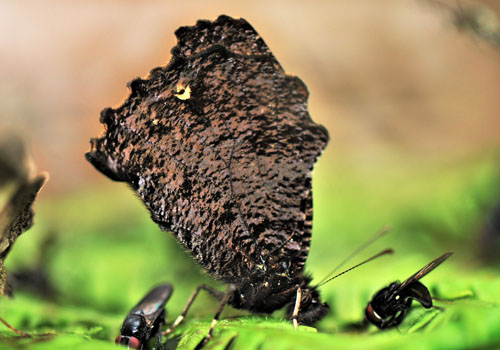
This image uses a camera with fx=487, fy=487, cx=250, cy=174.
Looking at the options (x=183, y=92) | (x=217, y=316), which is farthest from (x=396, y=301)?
(x=183, y=92)

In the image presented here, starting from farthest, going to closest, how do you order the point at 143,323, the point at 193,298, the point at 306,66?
the point at 306,66, the point at 193,298, the point at 143,323

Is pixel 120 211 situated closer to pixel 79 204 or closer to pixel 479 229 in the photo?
pixel 79 204

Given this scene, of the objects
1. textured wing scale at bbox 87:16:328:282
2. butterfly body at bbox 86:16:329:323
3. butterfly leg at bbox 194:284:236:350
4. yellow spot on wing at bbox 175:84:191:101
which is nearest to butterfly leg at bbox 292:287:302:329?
butterfly body at bbox 86:16:329:323

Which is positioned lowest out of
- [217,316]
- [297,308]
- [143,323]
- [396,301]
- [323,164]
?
[143,323]

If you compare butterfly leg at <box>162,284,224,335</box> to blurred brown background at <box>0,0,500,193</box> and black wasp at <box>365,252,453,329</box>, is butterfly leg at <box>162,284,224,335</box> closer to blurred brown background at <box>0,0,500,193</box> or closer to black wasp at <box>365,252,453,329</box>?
black wasp at <box>365,252,453,329</box>

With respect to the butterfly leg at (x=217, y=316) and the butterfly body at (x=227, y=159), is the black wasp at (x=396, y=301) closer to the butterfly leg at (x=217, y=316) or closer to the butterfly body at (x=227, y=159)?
the butterfly body at (x=227, y=159)

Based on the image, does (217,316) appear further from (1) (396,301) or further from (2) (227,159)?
(1) (396,301)

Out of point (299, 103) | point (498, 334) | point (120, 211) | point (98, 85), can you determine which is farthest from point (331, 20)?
point (498, 334)
